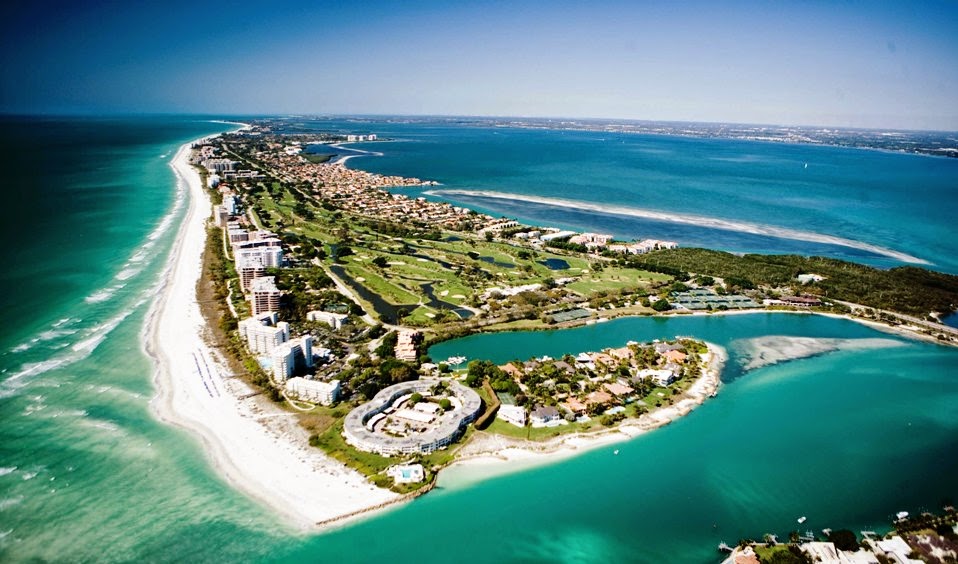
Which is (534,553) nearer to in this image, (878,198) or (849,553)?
(849,553)

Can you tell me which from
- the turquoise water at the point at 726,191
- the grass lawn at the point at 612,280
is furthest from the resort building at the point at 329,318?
the turquoise water at the point at 726,191

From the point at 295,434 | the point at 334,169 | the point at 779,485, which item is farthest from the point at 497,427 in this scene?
the point at 334,169

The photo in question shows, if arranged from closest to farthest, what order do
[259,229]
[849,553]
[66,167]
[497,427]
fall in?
[849,553], [497,427], [259,229], [66,167]

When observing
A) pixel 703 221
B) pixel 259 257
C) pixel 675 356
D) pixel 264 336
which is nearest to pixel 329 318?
pixel 264 336

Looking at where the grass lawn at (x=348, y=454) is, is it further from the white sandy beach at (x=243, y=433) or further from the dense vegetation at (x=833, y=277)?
the dense vegetation at (x=833, y=277)

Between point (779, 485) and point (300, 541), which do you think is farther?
point (779, 485)

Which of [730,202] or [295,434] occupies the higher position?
[730,202]

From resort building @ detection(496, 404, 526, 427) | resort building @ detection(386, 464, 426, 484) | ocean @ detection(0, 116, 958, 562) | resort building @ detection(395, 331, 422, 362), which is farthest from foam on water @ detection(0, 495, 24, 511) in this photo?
resort building @ detection(496, 404, 526, 427)

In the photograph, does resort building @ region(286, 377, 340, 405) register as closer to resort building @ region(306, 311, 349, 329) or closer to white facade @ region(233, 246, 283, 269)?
resort building @ region(306, 311, 349, 329)
